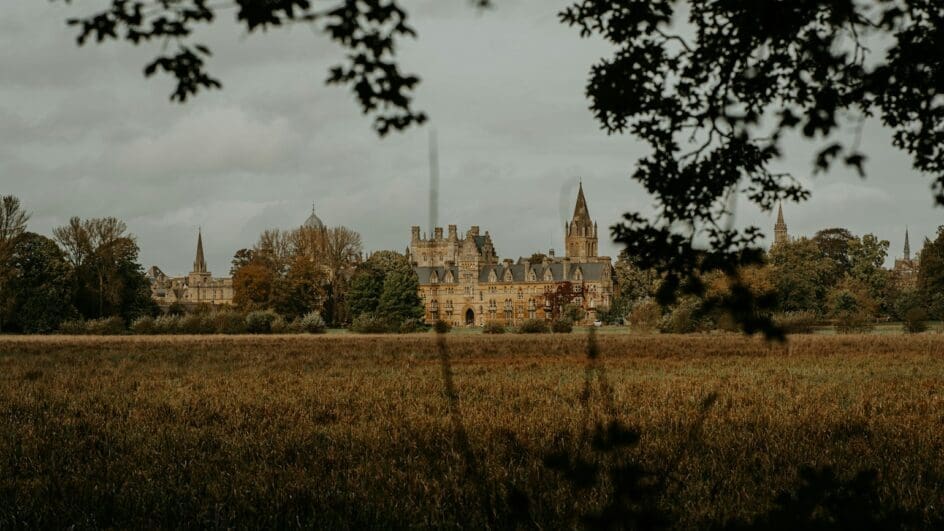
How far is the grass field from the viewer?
6875 mm

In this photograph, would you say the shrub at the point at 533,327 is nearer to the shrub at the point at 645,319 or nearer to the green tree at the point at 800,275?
the shrub at the point at 645,319

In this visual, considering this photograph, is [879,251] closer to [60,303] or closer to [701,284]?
[60,303]

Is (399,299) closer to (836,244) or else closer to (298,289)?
(298,289)

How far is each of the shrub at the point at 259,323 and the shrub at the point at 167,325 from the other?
5.60 metres

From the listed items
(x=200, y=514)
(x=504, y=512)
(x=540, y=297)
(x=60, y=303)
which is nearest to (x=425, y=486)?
(x=504, y=512)

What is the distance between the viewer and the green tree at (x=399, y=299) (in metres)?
91.2

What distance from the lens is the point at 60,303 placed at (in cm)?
7162

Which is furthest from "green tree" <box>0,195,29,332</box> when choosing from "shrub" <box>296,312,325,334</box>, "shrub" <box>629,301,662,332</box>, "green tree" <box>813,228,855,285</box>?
"green tree" <box>813,228,855,285</box>

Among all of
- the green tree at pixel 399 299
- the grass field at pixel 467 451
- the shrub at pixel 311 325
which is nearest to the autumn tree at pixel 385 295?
the green tree at pixel 399 299

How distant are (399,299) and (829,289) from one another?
45.2m

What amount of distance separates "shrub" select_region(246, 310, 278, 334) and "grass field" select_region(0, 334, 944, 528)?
51.1 metres

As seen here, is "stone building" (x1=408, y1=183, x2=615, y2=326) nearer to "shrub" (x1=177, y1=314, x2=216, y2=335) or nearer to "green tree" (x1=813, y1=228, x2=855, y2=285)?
"green tree" (x1=813, y1=228, x2=855, y2=285)

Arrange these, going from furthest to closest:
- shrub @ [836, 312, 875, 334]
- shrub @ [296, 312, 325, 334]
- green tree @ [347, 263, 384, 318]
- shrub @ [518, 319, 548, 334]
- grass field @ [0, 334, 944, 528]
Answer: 1. green tree @ [347, 263, 384, 318]
2. shrub @ [296, 312, 325, 334]
3. shrub @ [518, 319, 548, 334]
4. shrub @ [836, 312, 875, 334]
5. grass field @ [0, 334, 944, 528]

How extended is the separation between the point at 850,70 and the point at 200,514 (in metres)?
5.87
